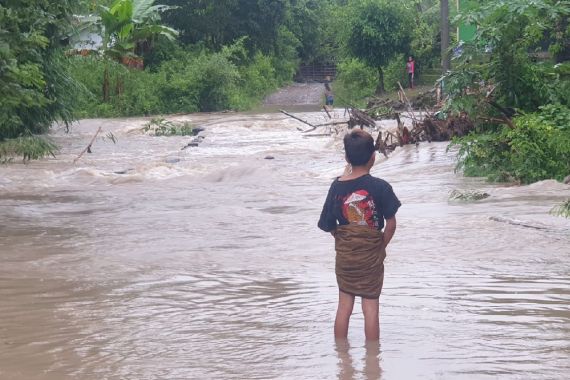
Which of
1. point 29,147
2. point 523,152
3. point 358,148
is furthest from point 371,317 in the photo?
point 29,147

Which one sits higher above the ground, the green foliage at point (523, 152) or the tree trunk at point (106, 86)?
the tree trunk at point (106, 86)

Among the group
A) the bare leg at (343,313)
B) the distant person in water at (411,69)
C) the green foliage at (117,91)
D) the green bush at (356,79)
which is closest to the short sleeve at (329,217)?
the bare leg at (343,313)

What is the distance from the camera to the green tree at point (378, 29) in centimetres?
4553

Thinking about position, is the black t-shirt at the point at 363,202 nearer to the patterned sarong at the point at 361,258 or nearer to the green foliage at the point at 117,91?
the patterned sarong at the point at 361,258

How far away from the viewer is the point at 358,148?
5.60m

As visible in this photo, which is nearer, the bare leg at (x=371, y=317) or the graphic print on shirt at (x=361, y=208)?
the graphic print on shirt at (x=361, y=208)

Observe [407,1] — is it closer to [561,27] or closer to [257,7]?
[257,7]

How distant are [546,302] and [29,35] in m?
7.79

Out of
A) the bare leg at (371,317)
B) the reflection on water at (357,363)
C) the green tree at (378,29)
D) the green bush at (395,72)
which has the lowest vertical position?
the reflection on water at (357,363)

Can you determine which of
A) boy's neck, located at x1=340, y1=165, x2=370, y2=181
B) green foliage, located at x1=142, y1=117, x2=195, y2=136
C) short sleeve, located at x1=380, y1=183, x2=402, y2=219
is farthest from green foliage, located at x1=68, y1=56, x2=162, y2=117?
short sleeve, located at x1=380, y1=183, x2=402, y2=219

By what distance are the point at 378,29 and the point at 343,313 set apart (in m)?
40.7

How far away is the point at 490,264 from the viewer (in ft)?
28.5

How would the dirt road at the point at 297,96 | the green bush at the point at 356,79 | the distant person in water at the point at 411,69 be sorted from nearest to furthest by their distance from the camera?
the distant person in water at the point at 411,69 → the green bush at the point at 356,79 → the dirt road at the point at 297,96

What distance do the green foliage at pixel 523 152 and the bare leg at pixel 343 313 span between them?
8950 millimetres
